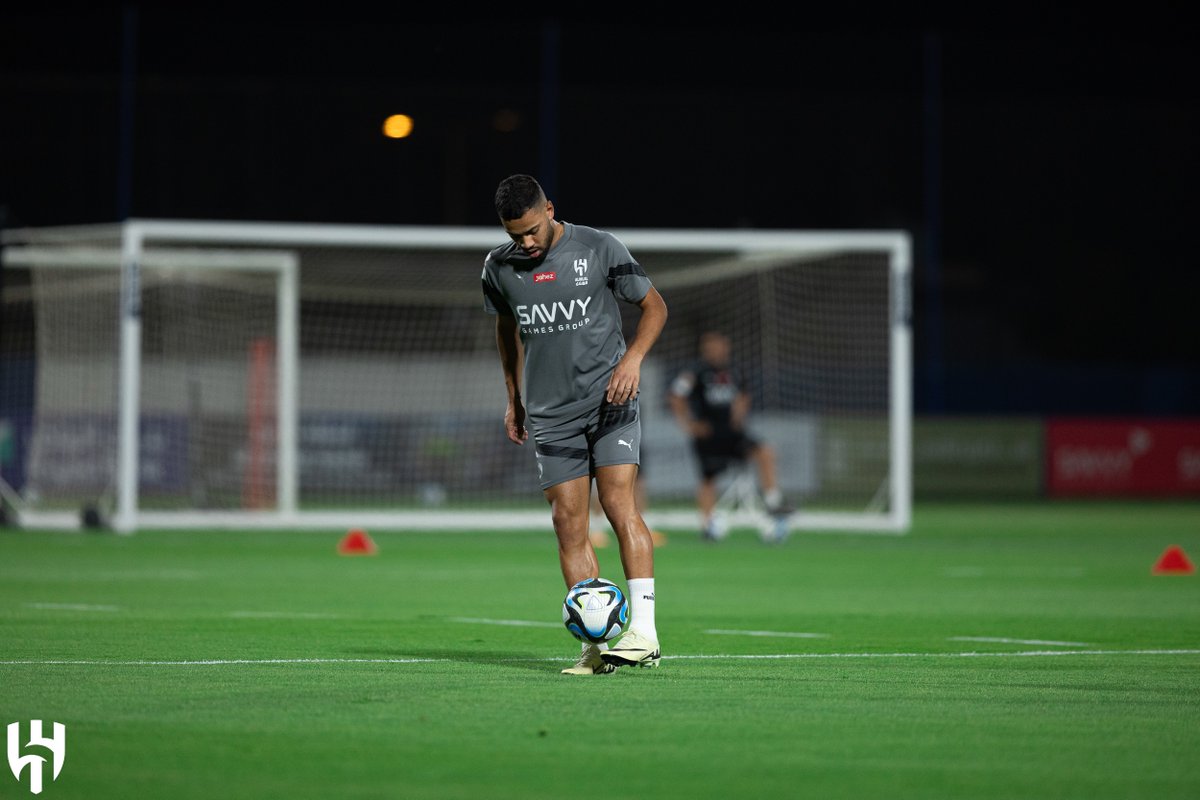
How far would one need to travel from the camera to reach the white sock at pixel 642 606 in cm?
761

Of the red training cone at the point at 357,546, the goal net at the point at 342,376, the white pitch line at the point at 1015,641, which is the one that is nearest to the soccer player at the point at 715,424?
the goal net at the point at 342,376

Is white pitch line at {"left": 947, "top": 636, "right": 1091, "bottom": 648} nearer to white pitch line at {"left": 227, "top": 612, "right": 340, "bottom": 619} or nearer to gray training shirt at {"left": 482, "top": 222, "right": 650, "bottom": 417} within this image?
gray training shirt at {"left": 482, "top": 222, "right": 650, "bottom": 417}

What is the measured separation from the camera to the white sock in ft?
25.0

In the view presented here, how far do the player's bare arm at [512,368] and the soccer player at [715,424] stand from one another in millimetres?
10564

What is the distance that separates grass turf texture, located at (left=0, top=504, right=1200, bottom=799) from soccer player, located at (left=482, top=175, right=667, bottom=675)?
59 centimetres

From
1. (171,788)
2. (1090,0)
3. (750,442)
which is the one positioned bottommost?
(171,788)

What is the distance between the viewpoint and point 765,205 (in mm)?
34781

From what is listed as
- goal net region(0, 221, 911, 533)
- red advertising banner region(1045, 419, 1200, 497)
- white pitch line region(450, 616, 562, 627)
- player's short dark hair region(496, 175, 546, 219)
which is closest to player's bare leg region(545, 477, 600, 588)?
player's short dark hair region(496, 175, 546, 219)

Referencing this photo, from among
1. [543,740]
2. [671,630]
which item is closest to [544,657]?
[671,630]

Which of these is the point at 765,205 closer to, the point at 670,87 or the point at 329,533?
the point at 670,87

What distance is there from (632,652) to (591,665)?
18cm

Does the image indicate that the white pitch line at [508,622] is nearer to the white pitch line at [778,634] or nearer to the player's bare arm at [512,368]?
the white pitch line at [778,634]

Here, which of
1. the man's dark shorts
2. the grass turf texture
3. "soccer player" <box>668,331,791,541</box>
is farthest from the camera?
the man's dark shorts

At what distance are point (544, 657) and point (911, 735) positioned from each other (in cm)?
272
